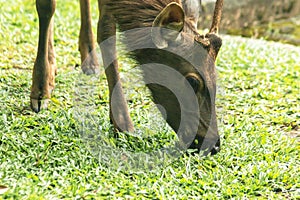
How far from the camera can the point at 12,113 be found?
5.91 metres

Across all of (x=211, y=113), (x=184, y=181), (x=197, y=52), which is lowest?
(x=184, y=181)

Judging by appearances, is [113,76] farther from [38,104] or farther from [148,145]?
[38,104]

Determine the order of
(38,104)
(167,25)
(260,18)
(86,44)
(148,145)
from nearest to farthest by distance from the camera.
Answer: (167,25)
(148,145)
(38,104)
(86,44)
(260,18)

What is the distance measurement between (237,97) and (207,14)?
502 centimetres

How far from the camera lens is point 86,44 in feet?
24.3

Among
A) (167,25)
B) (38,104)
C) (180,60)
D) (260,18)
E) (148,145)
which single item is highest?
(167,25)

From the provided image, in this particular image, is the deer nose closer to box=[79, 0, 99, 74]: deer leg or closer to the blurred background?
box=[79, 0, 99, 74]: deer leg

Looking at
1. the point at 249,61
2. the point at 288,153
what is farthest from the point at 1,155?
the point at 249,61

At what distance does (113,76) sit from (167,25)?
87 cm

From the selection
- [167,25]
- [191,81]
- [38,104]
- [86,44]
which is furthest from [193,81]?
[86,44]

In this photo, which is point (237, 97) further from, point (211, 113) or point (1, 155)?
point (1, 155)

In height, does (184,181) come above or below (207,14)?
below

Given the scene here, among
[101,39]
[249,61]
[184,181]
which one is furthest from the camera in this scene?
[249,61]

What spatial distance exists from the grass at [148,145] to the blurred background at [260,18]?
151 inches
